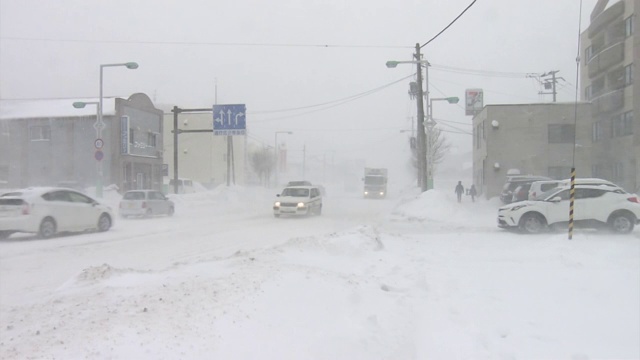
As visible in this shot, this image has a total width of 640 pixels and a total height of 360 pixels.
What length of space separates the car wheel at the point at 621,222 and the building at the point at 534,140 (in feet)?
70.9

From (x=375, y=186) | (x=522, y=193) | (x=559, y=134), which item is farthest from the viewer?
(x=375, y=186)

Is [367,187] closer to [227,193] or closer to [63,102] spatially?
[227,193]

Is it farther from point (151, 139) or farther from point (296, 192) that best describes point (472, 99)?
Result: point (296, 192)

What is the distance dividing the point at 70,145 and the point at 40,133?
260 centimetres

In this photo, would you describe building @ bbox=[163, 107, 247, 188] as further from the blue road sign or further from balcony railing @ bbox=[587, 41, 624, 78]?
balcony railing @ bbox=[587, 41, 624, 78]

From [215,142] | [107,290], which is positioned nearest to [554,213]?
[107,290]

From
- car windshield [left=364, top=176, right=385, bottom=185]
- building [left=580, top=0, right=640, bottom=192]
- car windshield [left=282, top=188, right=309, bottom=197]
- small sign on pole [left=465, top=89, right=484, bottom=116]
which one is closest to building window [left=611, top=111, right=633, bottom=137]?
building [left=580, top=0, right=640, bottom=192]

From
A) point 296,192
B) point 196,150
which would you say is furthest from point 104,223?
point 196,150

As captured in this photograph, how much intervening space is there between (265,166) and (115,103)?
42169 millimetres

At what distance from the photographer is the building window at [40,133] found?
37688 mm

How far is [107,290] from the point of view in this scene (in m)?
6.67

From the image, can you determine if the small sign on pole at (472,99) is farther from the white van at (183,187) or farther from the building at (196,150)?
the building at (196,150)

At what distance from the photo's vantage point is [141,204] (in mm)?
24312

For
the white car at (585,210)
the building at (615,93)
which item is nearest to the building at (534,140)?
the building at (615,93)
